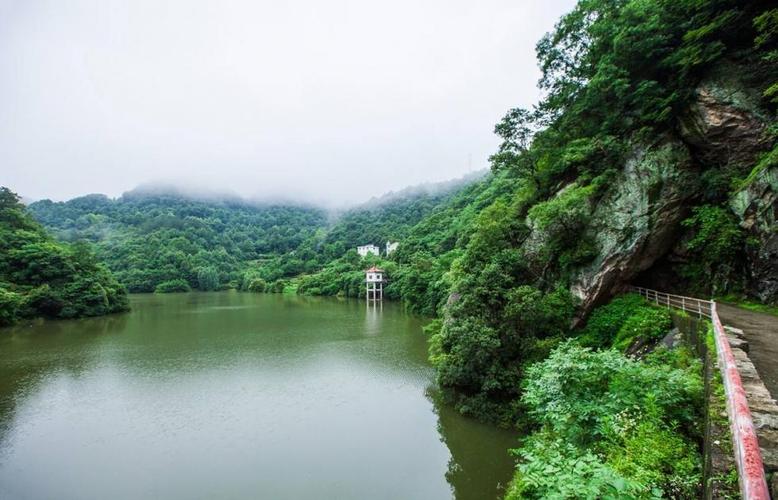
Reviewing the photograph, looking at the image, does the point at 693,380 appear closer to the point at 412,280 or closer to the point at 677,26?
the point at 677,26

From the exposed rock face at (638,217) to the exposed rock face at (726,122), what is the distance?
728mm

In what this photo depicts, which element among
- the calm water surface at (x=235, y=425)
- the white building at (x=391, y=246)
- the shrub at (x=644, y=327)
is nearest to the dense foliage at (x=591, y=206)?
the shrub at (x=644, y=327)

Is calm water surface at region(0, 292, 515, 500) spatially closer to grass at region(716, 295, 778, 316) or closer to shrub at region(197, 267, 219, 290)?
grass at region(716, 295, 778, 316)

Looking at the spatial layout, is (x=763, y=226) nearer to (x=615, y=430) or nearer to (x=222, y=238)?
(x=615, y=430)

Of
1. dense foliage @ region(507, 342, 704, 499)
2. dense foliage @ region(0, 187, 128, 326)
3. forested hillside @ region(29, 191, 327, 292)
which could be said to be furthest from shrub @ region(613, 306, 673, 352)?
forested hillside @ region(29, 191, 327, 292)

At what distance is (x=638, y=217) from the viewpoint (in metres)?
13.7

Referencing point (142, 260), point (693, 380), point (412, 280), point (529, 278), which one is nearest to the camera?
point (693, 380)

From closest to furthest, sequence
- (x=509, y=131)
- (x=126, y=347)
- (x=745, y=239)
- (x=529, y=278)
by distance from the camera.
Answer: (x=745, y=239) → (x=529, y=278) → (x=509, y=131) → (x=126, y=347)

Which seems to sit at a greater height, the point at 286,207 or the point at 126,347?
the point at 286,207

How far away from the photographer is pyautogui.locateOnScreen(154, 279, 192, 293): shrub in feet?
265

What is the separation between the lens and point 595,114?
16.4 metres

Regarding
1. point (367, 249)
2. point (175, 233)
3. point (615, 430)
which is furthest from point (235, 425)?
point (175, 233)

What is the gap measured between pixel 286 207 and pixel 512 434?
191444 mm

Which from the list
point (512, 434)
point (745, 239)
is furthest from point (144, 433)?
point (745, 239)
